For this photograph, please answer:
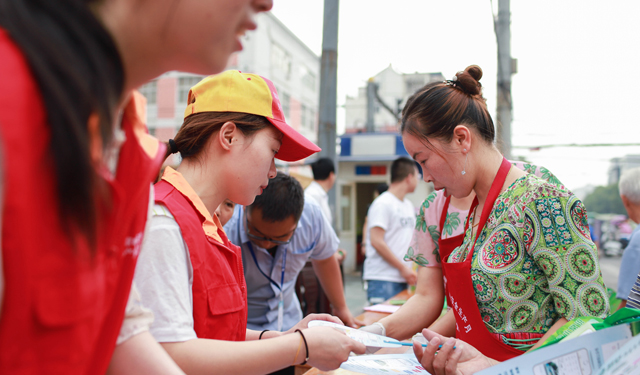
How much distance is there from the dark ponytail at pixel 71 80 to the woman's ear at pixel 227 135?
836 millimetres

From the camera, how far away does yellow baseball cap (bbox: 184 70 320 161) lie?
1.38 m

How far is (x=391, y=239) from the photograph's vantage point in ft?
15.8

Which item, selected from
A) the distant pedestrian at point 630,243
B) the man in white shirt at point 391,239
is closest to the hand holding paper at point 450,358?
the distant pedestrian at point 630,243

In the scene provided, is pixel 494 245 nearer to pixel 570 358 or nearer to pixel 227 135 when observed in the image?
pixel 570 358

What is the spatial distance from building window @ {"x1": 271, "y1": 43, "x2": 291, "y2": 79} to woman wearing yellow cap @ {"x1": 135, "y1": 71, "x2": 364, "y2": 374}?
76.6 ft

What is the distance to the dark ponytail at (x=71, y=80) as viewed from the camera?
0.42 meters

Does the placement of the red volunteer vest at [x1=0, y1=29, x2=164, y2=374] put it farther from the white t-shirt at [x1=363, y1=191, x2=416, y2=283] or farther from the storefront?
the storefront

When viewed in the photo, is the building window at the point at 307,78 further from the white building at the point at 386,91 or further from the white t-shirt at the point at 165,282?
the white t-shirt at the point at 165,282

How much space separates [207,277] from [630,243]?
3425 mm

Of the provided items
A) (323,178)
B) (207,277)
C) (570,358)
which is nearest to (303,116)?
(323,178)

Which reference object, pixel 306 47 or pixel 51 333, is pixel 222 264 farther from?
pixel 306 47

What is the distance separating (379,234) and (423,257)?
2677 millimetres

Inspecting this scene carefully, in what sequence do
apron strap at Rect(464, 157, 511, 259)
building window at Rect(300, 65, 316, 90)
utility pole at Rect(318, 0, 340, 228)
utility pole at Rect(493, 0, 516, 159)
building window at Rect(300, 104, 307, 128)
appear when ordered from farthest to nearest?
building window at Rect(300, 65, 316, 90) < building window at Rect(300, 104, 307, 128) < utility pole at Rect(493, 0, 516, 159) < utility pole at Rect(318, 0, 340, 228) < apron strap at Rect(464, 157, 511, 259)

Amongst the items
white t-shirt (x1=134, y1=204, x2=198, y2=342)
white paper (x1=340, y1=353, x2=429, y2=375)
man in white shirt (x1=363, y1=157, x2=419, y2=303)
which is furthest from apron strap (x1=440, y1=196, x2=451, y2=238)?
man in white shirt (x1=363, y1=157, x2=419, y2=303)
